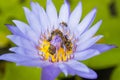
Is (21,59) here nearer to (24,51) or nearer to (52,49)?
(24,51)

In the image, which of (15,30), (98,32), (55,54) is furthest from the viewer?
(98,32)

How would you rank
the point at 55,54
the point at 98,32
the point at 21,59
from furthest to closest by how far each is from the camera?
1. the point at 98,32
2. the point at 55,54
3. the point at 21,59

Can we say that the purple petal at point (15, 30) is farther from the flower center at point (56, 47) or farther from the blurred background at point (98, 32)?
the blurred background at point (98, 32)

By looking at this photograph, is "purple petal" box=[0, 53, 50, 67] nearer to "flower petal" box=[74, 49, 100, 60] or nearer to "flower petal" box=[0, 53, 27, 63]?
"flower petal" box=[0, 53, 27, 63]

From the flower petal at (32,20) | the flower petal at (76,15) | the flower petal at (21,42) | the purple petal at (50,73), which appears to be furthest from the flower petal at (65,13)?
the purple petal at (50,73)

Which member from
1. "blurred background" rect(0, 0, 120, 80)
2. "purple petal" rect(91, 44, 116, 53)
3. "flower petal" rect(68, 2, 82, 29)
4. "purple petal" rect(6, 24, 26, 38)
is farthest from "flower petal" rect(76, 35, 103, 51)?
"blurred background" rect(0, 0, 120, 80)

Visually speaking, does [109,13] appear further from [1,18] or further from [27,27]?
[27,27]

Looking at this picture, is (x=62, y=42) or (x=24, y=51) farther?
(x=62, y=42)

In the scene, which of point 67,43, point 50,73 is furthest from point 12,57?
point 67,43
